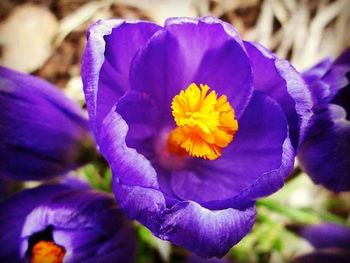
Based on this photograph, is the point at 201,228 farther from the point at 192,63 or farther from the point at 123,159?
the point at 192,63

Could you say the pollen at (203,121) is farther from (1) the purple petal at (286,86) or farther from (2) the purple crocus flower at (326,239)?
(2) the purple crocus flower at (326,239)

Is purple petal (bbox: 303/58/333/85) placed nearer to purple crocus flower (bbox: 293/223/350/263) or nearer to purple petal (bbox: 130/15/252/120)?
purple petal (bbox: 130/15/252/120)

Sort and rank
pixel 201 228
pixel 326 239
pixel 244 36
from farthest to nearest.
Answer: pixel 244 36 → pixel 326 239 → pixel 201 228

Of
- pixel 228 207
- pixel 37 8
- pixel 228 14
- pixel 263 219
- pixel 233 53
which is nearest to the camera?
pixel 228 207

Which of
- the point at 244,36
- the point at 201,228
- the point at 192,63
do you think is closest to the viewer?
the point at 201,228

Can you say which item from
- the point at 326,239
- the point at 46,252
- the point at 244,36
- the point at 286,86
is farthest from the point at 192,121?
the point at 244,36

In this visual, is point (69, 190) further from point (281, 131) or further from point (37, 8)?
point (37, 8)

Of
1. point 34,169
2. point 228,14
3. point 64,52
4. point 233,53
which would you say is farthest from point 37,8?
point 233,53
